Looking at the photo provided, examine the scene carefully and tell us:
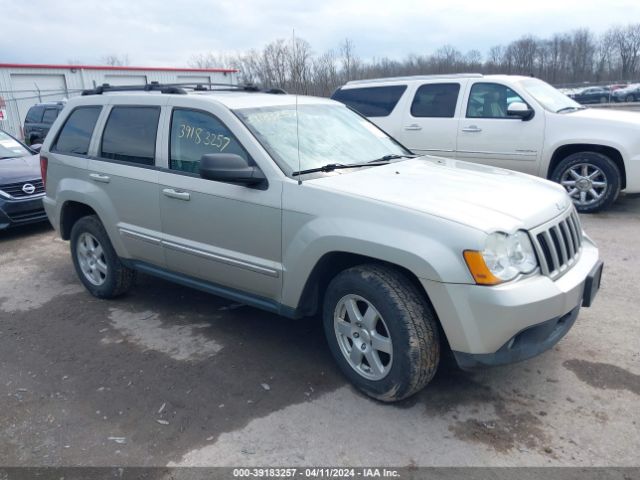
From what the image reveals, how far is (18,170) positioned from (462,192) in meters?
6.90

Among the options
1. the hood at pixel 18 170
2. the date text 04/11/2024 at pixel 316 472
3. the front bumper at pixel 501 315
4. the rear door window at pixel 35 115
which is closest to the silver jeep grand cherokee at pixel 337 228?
the front bumper at pixel 501 315

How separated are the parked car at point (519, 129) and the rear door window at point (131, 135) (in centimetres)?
490

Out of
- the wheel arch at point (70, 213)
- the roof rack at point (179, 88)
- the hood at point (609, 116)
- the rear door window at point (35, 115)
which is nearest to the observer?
the roof rack at point (179, 88)

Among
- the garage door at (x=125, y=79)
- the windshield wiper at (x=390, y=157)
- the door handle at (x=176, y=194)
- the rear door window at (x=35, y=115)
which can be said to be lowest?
the rear door window at (x=35, y=115)

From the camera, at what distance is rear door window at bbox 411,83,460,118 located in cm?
812

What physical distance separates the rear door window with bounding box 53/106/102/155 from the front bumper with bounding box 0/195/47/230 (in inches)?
108

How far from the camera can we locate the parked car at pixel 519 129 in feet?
23.5

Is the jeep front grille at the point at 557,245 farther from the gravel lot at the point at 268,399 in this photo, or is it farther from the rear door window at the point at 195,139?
the rear door window at the point at 195,139

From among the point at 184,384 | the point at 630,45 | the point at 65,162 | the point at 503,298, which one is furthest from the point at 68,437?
the point at 630,45

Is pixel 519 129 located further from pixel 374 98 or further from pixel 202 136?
pixel 202 136

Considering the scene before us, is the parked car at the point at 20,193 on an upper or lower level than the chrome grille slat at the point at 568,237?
lower

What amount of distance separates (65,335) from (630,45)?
164 ft

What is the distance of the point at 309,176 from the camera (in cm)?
351

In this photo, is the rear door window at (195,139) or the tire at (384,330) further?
the rear door window at (195,139)
